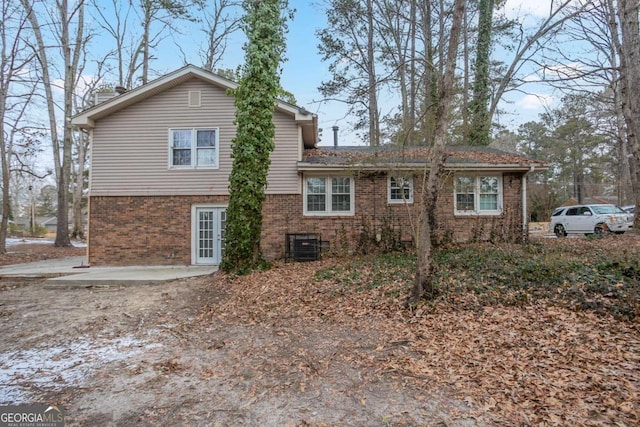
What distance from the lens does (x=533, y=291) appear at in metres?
5.54

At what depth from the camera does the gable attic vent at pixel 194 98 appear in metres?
10.7

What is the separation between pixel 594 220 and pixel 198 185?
1628 centimetres

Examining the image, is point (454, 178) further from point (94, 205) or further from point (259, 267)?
point (94, 205)

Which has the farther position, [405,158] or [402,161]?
[405,158]

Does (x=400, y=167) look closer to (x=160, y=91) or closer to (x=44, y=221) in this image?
(x=160, y=91)

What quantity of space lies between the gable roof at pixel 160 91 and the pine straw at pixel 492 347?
5.89 metres

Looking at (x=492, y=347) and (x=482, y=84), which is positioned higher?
(x=482, y=84)

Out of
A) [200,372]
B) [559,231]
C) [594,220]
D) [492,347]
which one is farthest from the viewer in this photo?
[559,231]

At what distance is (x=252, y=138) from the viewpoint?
330 inches

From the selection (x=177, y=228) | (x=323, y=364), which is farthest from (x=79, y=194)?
(x=323, y=364)

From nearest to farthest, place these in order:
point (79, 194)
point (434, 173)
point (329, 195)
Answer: point (434, 173)
point (329, 195)
point (79, 194)

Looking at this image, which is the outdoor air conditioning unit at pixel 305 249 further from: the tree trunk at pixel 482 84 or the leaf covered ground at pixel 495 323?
the tree trunk at pixel 482 84

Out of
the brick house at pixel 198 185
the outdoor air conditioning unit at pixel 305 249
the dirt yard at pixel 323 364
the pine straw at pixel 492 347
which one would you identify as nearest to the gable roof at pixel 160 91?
the brick house at pixel 198 185

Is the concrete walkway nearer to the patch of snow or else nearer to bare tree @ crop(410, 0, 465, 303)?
the patch of snow
